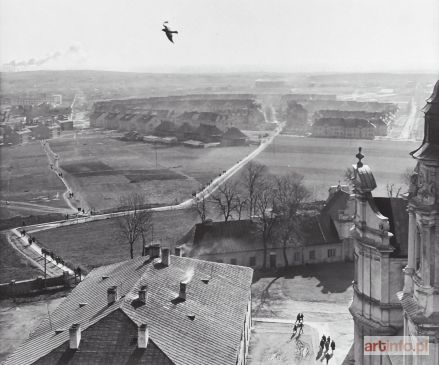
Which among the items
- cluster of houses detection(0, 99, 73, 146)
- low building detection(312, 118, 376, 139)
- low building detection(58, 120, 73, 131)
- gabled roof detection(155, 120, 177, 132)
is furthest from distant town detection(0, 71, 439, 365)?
low building detection(58, 120, 73, 131)

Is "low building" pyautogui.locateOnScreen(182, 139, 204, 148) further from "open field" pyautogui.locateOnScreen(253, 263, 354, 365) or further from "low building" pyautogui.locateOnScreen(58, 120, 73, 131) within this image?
"open field" pyautogui.locateOnScreen(253, 263, 354, 365)

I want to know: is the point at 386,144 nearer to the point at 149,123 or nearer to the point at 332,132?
the point at 332,132

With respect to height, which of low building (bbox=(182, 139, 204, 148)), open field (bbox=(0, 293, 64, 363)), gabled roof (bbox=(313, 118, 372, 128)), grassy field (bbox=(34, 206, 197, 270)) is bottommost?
open field (bbox=(0, 293, 64, 363))

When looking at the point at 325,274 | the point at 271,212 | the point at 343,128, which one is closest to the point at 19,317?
the point at 325,274

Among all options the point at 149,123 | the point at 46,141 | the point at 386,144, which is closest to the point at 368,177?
the point at 386,144

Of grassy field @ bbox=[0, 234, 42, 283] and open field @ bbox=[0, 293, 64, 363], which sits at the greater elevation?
grassy field @ bbox=[0, 234, 42, 283]

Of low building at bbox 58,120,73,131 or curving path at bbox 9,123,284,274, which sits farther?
low building at bbox 58,120,73,131
